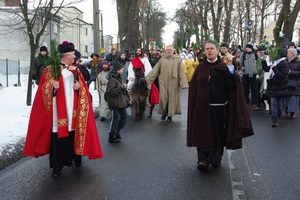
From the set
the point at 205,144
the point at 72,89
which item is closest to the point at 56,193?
the point at 72,89

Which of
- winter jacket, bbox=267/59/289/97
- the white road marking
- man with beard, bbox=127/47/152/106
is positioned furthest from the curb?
winter jacket, bbox=267/59/289/97

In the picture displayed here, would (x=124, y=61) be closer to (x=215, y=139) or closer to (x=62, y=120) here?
(x=62, y=120)

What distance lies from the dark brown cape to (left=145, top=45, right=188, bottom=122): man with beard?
4.29 meters

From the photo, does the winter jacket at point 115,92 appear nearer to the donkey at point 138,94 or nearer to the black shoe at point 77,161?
the black shoe at point 77,161

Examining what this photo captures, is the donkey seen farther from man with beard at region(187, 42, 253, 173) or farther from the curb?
man with beard at region(187, 42, 253, 173)

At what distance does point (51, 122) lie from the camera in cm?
488

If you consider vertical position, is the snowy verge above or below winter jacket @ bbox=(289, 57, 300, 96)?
below

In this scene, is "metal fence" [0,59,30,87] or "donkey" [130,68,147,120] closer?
"donkey" [130,68,147,120]

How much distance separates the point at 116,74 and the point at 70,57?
195 cm

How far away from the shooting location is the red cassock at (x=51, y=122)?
484cm

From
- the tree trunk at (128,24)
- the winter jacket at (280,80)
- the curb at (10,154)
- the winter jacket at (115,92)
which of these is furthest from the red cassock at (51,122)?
the tree trunk at (128,24)

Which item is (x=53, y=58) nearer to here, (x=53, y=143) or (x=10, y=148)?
(x=53, y=143)

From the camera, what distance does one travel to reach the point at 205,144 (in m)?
5.02

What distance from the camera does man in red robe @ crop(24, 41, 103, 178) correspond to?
4.85 metres
